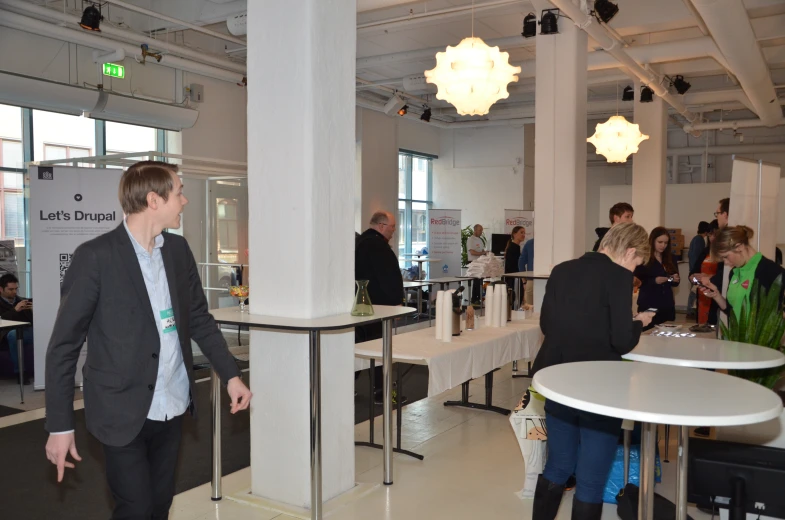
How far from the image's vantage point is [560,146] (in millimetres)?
6766

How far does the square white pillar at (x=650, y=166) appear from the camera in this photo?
10.3 meters

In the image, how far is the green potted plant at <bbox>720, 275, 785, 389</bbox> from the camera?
3387 mm

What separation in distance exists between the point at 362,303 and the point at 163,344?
1451mm

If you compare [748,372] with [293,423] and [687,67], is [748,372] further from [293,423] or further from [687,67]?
[687,67]

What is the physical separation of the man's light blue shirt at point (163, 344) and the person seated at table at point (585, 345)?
4.61 feet

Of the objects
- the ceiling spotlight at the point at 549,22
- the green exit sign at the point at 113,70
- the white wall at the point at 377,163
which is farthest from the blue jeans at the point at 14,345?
the white wall at the point at 377,163

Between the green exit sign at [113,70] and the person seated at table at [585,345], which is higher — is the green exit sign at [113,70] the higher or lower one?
the higher one

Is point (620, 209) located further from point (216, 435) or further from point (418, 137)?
point (418, 137)

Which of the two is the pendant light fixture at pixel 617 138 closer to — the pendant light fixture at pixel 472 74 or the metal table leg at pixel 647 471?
the pendant light fixture at pixel 472 74

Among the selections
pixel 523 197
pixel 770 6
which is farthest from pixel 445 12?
pixel 523 197

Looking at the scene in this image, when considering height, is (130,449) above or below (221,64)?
below

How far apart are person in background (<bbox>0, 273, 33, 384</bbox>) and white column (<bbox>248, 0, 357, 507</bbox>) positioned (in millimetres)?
3973

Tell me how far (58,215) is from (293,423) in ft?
12.2

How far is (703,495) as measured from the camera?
2627 millimetres
